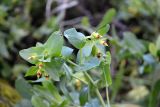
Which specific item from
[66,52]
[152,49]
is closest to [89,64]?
[66,52]

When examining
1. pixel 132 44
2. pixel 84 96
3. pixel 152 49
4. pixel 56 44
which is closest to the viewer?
pixel 56 44

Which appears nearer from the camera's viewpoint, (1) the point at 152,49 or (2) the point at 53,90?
(2) the point at 53,90

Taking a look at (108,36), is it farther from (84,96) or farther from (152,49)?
(84,96)

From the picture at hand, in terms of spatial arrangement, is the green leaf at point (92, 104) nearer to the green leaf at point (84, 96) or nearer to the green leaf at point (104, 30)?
the green leaf at point (84, 96)

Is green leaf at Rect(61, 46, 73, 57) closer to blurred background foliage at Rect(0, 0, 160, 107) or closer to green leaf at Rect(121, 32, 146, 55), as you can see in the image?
blurred background foliage at Rect(0, 0, 160, 107)

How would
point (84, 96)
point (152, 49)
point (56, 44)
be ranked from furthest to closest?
point (152, 49)
point (84, 96)
point (56, 44)

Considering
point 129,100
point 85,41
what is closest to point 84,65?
point 85,41

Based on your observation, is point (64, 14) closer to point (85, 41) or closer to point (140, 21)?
point (140, 21)
